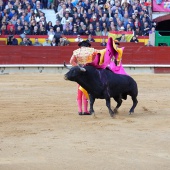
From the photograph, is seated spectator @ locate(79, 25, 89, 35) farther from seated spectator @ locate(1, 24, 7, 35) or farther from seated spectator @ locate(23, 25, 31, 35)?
seated spectator @ locate(1, 24, 7, 35)

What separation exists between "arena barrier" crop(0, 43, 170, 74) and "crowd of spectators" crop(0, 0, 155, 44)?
438 millimetres

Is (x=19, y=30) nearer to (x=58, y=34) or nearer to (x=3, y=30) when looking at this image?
(x=3, y=30)

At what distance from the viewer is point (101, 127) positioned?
8641 millimetres

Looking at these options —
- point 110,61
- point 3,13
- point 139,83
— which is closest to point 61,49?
point 3,13

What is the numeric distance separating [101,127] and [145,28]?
12.0 metres

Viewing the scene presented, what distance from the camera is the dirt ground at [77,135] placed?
6379 mm

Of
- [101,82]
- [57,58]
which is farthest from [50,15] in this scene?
A: [101,82]

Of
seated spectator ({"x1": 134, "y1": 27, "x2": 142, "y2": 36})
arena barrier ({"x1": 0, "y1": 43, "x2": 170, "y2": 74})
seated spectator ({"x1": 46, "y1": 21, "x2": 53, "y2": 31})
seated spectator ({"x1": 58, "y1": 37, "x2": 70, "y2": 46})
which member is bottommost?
arena barrier ({"x1": 0, "y1": 43, "x2": 170, "y2": 74})

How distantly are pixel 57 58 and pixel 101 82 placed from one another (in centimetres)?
1075

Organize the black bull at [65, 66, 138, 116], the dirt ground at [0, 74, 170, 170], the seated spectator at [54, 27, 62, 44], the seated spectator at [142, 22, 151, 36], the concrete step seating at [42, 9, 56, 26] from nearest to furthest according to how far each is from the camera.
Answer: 1. the dirt ground at [0, 74, 170, 170]
2. the black bull at [65, 66, 138, 116]
3. the seated spectator at [54, 27, 62, 44]
4. the concrete step seating at [42, 9, 56, 26]
5. the seated spectator at [142, 22, 151, 36]

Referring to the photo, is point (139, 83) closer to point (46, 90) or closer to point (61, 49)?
point (46, 90)

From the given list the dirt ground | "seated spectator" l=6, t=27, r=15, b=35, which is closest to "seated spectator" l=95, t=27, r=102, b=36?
"seated spectator" l=6, t=27, r=15, b=35

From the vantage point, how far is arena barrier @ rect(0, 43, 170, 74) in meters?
19.6

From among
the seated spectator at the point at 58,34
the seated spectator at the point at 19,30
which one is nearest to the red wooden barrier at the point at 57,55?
the seated spectator at the point at 58,34
